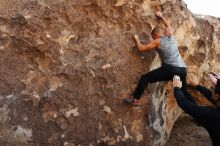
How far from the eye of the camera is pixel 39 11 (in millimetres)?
7172

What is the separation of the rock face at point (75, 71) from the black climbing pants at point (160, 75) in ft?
0.66

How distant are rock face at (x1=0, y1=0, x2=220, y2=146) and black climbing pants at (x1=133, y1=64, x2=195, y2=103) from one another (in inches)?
7.9

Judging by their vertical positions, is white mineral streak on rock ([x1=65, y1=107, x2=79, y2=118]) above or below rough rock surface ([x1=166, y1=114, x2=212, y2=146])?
above

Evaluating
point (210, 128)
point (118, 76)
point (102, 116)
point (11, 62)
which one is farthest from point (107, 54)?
point (210, 128)

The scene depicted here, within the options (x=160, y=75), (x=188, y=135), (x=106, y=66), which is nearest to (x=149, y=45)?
(x=160, y=75)

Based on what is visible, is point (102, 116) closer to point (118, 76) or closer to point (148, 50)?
point (118, 76)

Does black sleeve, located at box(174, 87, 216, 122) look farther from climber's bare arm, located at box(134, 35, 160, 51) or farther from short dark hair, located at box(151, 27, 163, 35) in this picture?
short dark hair, located at box(151, 27, 163, 35)

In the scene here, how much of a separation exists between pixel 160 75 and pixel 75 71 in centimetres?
132

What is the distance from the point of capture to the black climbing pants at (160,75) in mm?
6953

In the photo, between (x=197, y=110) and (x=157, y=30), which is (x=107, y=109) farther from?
(x=197, y=110)

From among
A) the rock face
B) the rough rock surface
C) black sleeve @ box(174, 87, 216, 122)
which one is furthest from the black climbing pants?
the rough rock surface

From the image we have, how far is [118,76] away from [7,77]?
67.8 inches

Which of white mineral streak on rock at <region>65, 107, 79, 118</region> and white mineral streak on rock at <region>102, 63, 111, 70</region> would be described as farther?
white mineral streak on rock at <region>102, 63, 111, 70</region>

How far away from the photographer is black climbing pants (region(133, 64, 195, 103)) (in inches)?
274
